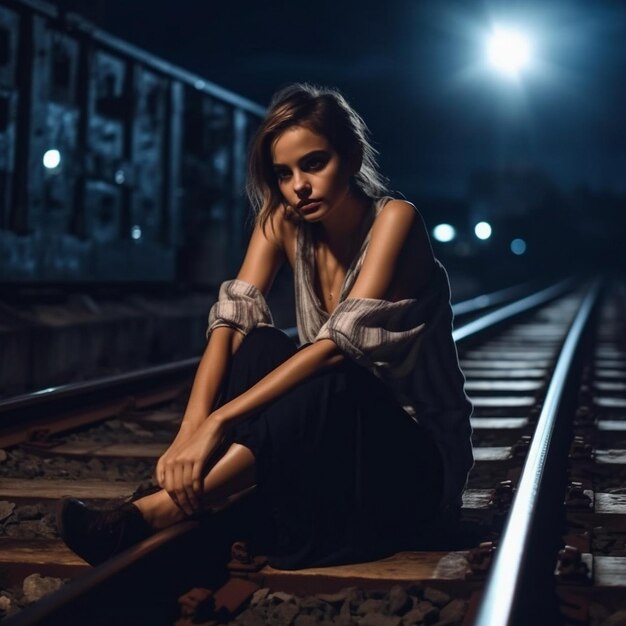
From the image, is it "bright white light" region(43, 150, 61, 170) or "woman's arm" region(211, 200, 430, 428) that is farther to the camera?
"bright white light" region(43, 150, 61, 170)

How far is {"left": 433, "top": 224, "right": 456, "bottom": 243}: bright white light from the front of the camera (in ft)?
159

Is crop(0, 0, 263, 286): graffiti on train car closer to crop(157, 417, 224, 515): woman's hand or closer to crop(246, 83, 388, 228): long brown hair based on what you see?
crop(246, 83, 388, 228): long brown hair

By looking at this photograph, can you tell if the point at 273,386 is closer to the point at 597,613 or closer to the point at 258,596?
the point at 258,596

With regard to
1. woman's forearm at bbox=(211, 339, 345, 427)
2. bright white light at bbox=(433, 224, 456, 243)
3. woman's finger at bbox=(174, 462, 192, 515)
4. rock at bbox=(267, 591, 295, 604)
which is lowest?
rock at bbox=(267, 591, 295, 604)

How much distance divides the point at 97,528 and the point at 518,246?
238ft

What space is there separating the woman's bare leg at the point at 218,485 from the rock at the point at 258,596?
27cm

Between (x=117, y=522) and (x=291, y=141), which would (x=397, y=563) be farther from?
(x=291, y=141)

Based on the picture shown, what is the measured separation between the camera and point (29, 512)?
12.7 feet

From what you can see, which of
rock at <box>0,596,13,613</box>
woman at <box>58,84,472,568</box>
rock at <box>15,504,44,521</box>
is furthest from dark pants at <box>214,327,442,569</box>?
rock at <box>15,504,44,521</box>

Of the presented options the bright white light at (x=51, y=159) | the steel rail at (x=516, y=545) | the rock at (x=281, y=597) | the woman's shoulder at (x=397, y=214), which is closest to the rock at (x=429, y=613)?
the steel rail at (x=516, y=545)

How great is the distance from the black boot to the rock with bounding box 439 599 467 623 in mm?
825

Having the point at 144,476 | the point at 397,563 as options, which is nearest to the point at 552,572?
the point at 397,563

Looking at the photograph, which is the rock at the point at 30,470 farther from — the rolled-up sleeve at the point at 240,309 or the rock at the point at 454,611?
the rock at the point at 454,611

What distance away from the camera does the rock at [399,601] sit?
9.34 ft
